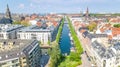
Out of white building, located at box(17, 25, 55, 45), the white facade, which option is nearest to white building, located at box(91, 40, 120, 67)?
white building, located at box(17, 25, 55, 45)

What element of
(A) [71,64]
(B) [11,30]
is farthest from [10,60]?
(B) [11,30]

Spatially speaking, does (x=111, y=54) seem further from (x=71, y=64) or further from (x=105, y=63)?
(x=71, y=64)

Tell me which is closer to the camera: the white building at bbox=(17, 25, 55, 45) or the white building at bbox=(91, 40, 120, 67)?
the white building at bbox=(91, 40, 120, 67)

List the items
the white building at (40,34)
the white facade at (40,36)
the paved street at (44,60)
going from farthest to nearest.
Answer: the white facade at (40,36)
the white building at (40,34)
the paved street at (44,60)

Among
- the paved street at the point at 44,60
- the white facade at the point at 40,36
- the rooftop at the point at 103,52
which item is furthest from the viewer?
the white facade at the point at 40,36

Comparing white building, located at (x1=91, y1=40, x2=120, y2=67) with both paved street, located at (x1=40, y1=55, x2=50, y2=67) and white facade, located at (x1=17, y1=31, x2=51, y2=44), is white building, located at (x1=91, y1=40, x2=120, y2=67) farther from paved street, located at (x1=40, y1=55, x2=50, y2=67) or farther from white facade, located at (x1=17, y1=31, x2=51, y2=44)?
white facade, located at (x1=17, y1=31, x2=51, y2=44)

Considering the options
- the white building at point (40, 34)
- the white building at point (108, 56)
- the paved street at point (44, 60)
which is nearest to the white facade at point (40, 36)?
the white building at point (40, 34)

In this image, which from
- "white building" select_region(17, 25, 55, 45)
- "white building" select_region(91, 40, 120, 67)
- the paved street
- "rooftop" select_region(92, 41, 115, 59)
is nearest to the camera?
"white building" select_region(91, 40, 120, 67)

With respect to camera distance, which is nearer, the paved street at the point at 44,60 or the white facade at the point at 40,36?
the paved street at the point at 44,60

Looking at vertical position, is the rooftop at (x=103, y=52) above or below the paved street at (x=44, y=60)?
above

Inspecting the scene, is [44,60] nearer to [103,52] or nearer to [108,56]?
[103,52]

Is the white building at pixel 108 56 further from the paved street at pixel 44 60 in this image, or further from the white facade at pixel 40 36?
the white facade at pixel 40 36
